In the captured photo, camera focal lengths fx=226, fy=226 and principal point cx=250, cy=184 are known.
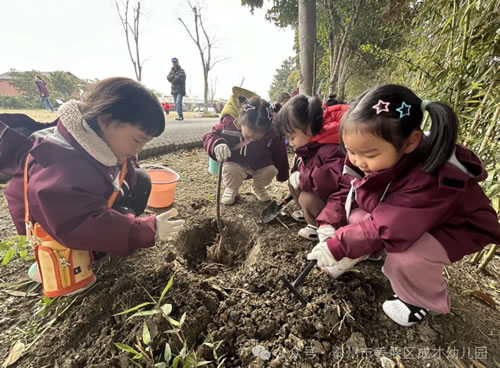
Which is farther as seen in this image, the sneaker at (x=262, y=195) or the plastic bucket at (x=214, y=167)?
the plastic bucket at (x=214, y=167)

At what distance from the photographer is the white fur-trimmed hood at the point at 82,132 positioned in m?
1.08

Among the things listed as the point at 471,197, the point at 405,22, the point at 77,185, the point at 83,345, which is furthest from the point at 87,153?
the point at 405,22

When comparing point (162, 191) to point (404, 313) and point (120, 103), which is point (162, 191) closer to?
point (120, 103)

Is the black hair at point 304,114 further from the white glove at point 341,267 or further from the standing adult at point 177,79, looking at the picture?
the standing adult at point 177,79

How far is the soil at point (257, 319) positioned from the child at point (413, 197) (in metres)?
0.17

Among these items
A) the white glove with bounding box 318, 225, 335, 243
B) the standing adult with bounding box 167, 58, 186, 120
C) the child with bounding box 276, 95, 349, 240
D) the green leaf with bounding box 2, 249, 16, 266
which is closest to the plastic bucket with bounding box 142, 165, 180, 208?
the green leaf with bounding box 2, 249, 16, 266

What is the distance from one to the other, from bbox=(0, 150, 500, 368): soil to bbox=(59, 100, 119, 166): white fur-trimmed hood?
2.42 feet

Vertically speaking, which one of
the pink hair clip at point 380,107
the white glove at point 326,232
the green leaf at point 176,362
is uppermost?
the pink hair clip at point 380,107

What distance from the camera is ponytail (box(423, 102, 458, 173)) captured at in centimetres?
87

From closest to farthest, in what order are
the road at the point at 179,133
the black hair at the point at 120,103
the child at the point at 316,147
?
the black hair at the point at 120,103
the child at the point at 316,147
the road at the point at 179,133

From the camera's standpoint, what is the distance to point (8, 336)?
1.08 metres

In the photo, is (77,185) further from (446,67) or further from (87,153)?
(446,67)

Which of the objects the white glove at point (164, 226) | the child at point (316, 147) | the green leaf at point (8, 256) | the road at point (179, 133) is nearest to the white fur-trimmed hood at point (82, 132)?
the white glove at point (164, 226)

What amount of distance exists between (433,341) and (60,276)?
186 centimetres
